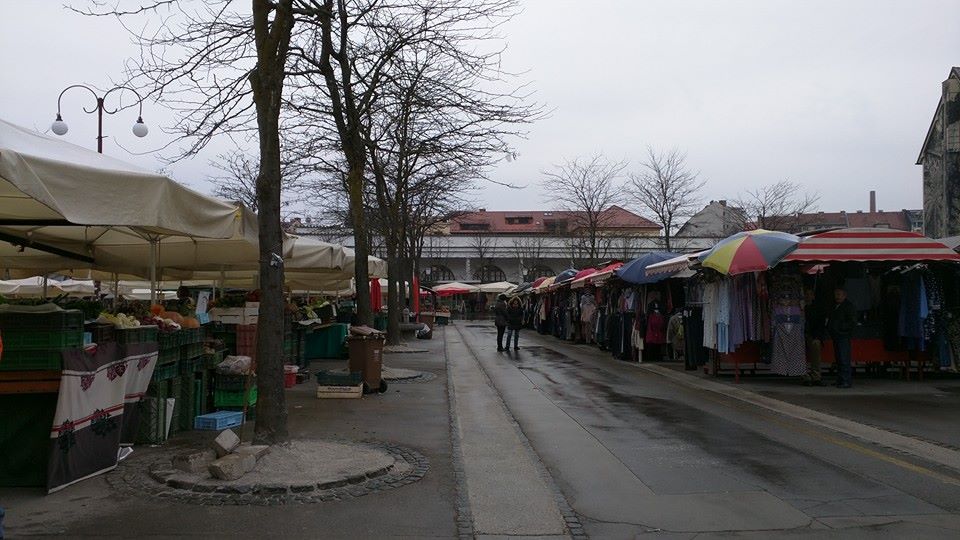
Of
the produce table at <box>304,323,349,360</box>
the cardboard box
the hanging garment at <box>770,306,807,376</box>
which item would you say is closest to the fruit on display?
the cardboard box

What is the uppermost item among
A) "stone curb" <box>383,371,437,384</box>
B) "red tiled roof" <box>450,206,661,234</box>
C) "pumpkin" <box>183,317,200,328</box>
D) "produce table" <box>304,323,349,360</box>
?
"red tiled roof" <box>450,206,661,234</box>

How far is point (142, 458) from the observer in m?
7.90

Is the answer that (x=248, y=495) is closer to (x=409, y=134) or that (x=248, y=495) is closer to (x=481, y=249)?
(x=409, y=134)

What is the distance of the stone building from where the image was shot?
27.3 meters

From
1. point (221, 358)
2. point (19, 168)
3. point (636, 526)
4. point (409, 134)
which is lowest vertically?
point (636, 526)

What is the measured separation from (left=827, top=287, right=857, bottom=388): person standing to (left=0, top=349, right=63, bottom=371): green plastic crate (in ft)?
40.5

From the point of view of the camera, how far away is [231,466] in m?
6.87

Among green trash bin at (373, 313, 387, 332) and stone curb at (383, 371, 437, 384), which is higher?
green trash bin at (373, 313, 387, 332)

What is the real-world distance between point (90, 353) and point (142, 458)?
149 centimetres

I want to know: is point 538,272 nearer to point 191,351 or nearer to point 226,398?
point 226,398

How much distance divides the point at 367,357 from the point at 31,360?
6944mm

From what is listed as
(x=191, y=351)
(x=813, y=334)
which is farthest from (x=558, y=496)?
(x=813, y=334)

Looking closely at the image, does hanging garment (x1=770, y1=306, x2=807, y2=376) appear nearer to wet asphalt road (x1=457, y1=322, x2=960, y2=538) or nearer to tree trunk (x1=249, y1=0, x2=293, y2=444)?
wet asphalt road (x1=457, y1=322, x2=960, y2=538)

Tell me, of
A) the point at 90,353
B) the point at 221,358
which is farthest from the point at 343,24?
the point at 90,353
